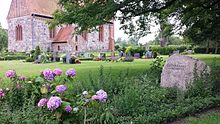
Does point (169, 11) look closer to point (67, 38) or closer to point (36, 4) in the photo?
point (67, 38)

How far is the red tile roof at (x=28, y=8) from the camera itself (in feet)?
174

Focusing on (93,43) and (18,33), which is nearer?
(18,33)

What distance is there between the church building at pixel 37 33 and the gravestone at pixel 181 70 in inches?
1707

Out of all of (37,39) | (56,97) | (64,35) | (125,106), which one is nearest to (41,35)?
(37,39)

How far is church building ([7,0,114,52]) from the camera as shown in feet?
172

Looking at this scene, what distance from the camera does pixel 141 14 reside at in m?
12.1

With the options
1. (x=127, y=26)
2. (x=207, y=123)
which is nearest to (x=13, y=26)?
(x=127, y=26)

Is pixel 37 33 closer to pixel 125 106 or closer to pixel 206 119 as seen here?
pixel 125 106

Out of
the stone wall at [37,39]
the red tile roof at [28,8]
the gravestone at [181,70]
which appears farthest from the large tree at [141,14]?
the red tile roof at [28,8]

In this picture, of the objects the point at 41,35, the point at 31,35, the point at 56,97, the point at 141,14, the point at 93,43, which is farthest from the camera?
the point at 93,43

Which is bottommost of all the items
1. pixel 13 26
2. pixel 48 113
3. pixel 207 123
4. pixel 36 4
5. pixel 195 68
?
pixel 207 123

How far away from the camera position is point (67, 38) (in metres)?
52.6

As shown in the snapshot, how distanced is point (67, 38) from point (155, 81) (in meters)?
45.3

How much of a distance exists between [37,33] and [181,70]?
4777cm
